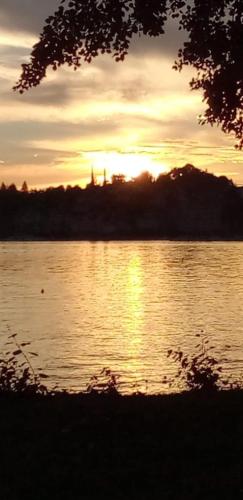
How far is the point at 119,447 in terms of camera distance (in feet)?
26.3

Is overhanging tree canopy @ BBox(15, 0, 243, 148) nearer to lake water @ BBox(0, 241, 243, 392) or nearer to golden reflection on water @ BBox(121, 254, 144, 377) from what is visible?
lake water @ BBox(0, 241, 243, 392)

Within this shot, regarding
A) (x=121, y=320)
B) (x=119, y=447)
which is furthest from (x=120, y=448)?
(x=121, y=320)

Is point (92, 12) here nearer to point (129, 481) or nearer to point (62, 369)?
point (129, 481)

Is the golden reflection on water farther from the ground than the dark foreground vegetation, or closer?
closer

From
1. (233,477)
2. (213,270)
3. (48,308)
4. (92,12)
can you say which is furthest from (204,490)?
(213,270)

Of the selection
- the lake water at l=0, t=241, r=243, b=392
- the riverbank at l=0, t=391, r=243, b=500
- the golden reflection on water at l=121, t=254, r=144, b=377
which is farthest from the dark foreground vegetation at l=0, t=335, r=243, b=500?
the golden reflection on water at l=121, t=254, r=144, b=377

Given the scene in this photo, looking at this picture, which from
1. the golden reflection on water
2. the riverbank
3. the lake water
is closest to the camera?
the riverbank

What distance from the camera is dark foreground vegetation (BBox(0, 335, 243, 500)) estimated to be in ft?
22.2

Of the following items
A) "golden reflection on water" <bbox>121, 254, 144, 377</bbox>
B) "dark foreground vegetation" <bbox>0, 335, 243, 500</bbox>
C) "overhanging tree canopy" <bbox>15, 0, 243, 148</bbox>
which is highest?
"overhanging tree canopy" <bbox>15, 0, 243, 148</bbox>

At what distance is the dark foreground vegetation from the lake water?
37.1 feet

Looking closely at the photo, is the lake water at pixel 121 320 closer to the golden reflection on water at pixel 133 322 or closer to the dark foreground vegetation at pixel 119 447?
the golden reflection on water at pixel 133 322

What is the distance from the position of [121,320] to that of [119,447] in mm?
42469

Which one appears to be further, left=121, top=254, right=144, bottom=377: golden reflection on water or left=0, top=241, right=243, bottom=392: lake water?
left=121, top=254, right=144, bottom=377: golden reflection on water

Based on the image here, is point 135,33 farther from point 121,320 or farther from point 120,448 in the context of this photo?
point 121,320
